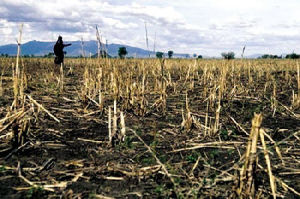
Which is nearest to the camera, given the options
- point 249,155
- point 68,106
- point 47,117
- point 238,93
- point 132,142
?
point 249,155

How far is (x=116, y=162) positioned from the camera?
357cm

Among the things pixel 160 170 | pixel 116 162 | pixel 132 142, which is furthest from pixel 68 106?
pixel 160 170

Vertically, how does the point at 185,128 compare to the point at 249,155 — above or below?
below

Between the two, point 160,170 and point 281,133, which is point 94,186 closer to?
point 160,170

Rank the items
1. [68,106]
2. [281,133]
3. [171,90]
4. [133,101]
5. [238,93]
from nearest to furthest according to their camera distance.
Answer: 1. [281,133]
2. [133,101]
3. [68,106]
4. [238,93]
5. [171,90]

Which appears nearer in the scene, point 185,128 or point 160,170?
point 160,170

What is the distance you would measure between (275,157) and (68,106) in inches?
170

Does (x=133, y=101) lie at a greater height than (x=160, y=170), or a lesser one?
greater

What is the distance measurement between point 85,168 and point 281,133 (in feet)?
10.8

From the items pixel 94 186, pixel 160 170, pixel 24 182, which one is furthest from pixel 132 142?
pixel 24 182

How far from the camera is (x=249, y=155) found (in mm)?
2336

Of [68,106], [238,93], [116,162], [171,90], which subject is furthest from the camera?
[171,90]

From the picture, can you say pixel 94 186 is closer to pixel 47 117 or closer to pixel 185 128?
pixel 185 128

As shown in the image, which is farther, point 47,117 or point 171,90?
point 171,90
